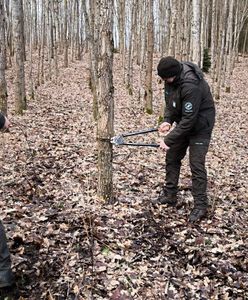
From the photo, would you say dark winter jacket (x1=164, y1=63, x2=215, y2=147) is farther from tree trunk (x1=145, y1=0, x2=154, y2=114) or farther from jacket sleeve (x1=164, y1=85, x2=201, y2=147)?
tree trunk (x1=145, y1=0, x2=154, y2=114)

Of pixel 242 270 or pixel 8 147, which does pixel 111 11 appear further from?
pixel 8 147

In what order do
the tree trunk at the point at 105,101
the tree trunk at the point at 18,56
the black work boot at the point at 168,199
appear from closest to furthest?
the tree trunk at the point at 105,101 < the black work boot at the point at 168,199 < the tree trunk at the point at 18,56

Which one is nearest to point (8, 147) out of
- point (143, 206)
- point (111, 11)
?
point (143, 206)

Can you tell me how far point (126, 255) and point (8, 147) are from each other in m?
4.19

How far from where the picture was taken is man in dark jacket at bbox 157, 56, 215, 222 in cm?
475

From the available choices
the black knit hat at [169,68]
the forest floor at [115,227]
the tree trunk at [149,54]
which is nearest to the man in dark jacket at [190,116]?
the black knit hat at [169,68]

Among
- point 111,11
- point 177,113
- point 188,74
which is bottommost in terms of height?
point 177,113

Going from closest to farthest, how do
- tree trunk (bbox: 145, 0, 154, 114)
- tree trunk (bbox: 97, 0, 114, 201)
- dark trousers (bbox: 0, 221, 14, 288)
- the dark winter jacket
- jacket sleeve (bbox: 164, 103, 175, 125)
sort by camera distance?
dark trousers (bbox: 0, 221, 14, 288)
tree trunk (bbox: 97, 0, 114, 201)
the dark winter jacket
jacket sleeve (bbox: 164, 103, 175, 125)
tree trunk (bbox: 145, 0, 154, 114)

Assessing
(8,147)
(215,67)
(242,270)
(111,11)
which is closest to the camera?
(242,270)

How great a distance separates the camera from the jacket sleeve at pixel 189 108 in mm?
4727

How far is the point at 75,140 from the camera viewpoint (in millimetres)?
8453

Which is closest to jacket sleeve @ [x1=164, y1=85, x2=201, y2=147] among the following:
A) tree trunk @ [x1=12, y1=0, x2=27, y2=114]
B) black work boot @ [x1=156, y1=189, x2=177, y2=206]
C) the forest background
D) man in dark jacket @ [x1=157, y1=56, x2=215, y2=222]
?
man in dark jacket @ [x1=157, y1=56, x2=215, y2=222]

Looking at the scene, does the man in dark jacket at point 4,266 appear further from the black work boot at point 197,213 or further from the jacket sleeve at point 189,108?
the black work boot at point 197,213

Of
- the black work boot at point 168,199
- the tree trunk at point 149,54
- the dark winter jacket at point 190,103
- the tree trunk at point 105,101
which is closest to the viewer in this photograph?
the tree trunk at point 105,101
